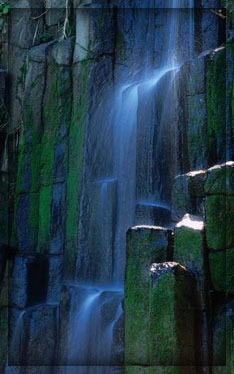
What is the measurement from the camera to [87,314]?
7.57m

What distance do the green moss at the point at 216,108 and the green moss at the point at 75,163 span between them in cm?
236

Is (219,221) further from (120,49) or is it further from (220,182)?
(120,49)

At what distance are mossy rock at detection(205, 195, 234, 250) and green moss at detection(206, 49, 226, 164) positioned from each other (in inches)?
58.4

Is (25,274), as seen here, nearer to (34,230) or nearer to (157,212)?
(34,230)

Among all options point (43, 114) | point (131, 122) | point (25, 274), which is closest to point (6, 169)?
point (43, 114)

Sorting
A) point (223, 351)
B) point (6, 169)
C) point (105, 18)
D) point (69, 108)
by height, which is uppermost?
point (105, 18)

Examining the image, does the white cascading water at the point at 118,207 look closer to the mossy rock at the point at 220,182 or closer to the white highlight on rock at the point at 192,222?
the white highlight on rock at the point at 192,222

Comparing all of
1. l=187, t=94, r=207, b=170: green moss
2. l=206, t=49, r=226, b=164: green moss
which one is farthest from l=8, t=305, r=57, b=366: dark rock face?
l=206, t=49, r=226, b=164: green moss

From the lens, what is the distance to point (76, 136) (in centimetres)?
909

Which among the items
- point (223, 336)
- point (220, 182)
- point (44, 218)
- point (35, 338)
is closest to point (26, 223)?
point (44, 218)

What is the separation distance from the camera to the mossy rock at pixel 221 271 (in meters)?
5.18

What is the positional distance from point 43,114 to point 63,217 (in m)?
1.56

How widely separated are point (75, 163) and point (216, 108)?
264 centimetres

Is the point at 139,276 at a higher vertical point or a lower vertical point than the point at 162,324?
higher
